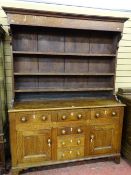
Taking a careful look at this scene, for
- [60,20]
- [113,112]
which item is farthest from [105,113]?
[60,20]

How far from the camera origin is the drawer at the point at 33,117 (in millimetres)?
2072

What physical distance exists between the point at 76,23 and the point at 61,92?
3.28 feet

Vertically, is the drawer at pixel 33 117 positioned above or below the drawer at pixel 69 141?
above

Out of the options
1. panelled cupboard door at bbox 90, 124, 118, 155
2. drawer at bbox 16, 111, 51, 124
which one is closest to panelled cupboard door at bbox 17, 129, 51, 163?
drawer at bbox 16, 111, 51, 124

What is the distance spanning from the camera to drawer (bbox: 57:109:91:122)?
2.19 metres

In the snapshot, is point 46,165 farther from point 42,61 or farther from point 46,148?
point 42,61

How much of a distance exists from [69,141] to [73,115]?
36 cm

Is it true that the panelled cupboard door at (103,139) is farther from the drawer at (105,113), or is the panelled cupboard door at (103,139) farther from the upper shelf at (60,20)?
the upper shelf at (60,20)

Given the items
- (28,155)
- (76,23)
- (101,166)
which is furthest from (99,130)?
(76,23)

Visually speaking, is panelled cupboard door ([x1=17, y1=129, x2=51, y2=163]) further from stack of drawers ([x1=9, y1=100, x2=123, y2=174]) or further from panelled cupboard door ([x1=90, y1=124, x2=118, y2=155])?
panelled cupboard door ([x1=90, y1=124, x2=118, y2=155])

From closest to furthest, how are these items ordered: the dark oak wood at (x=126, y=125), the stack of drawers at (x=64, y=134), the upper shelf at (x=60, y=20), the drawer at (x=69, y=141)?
the upper shelf at (x=60, y=20), the stack of drawers at (x=64, y=134), the drawer at (x=69, y=141), the dark oak wood at (x=126, y=125)

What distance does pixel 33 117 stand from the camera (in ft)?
6.91

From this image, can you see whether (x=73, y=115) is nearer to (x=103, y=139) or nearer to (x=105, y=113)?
(x=105, y=113)

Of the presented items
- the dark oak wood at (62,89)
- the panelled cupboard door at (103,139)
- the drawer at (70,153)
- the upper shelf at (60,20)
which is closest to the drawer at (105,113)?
the dark oak wood at (62,89)
